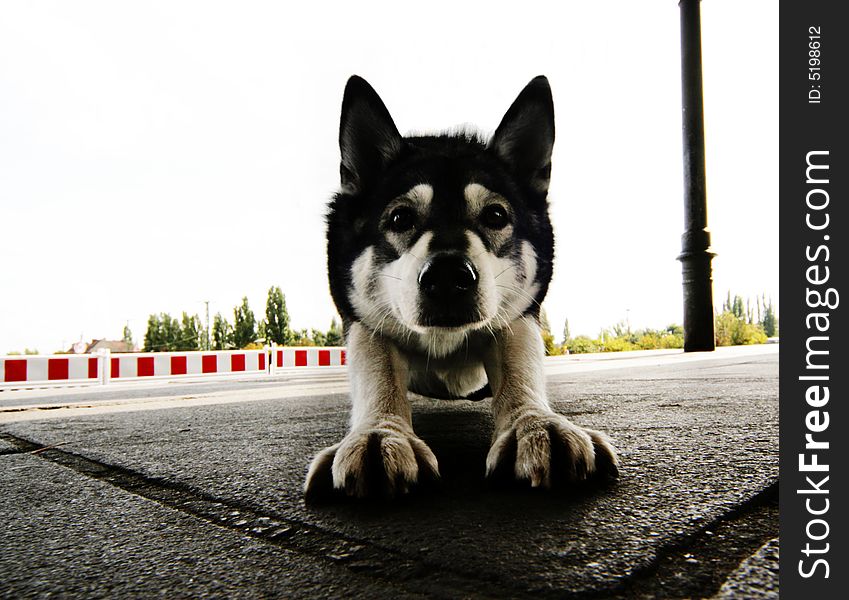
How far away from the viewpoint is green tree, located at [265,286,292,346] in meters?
42.9

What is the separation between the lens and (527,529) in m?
1.03

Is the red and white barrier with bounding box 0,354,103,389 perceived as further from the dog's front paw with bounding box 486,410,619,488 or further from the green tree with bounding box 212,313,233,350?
the green tree with bounding box 212,313,233,350

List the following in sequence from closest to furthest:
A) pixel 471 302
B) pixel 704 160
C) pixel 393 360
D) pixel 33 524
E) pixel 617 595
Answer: pixel 617 595, pixel 33 524, pixel 471 302, pixel 393 360, pixel 704 160

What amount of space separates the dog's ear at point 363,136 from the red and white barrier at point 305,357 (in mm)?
10202

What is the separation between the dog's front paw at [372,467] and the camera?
4.25ft

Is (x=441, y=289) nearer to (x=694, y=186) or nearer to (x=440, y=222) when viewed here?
(x=440, y=222)

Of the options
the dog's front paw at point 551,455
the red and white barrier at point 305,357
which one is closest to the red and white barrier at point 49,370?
the red and white barrier at point 305,357

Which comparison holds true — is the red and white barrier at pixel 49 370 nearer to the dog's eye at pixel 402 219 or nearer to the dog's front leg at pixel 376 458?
the dog's eye at pixel 402 219

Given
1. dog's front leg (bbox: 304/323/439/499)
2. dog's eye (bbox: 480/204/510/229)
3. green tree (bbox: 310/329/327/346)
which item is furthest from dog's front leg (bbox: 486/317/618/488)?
green tree (bbox: 310/329/327/346)

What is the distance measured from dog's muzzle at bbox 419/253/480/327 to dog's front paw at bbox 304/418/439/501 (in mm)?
548

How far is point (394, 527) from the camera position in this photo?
1.07 meters
